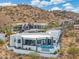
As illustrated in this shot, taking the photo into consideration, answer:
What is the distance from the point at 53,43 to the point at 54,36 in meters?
1.17

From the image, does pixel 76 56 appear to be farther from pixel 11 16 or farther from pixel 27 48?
pixel 11 16

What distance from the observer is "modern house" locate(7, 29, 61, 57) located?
29.9m

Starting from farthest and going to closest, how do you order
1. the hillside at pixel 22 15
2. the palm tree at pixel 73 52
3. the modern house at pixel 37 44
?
the hillside at pixel 22 15 < the palm tree at pixel 73 52 < the modern house at pixel 37 44

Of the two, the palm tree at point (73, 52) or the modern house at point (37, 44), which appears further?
the palm tree at point (73, 52)

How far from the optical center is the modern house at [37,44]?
98.2ft

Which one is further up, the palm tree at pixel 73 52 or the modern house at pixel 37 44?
the modern house at pixel 37 44

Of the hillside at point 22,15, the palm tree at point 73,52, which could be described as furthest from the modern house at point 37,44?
the hillside at point 22,15

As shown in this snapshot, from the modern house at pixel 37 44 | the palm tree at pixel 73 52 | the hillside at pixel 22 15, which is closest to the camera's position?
the modern house at pixel 37 44

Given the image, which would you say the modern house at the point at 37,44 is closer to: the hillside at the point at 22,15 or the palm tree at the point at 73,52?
the palm tree at the point at 73,52

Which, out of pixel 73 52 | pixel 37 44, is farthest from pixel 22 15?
pixel 73 52

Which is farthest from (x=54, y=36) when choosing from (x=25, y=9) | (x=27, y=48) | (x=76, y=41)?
(x=25, y=9)

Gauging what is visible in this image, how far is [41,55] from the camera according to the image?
29.5 m

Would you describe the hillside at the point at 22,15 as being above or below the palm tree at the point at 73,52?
above

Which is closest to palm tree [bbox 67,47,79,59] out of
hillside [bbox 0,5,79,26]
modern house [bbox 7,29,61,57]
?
modern house [bbox 7,29,61,57]
